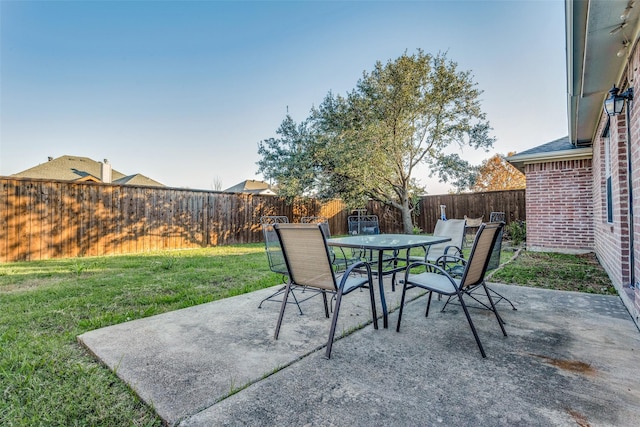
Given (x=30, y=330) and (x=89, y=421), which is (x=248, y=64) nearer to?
(x=30, y=330)

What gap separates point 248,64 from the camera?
8773 millimetres

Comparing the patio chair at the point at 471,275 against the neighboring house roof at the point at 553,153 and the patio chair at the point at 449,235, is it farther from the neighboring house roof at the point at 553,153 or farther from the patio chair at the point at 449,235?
the neighboring house roof at the point at 553,153

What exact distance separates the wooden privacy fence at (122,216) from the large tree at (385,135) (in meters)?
1.71

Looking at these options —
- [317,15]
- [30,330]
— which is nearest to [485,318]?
[30,330]

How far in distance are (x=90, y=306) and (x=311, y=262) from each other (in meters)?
2.64

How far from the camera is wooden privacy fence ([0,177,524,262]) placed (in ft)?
21.9

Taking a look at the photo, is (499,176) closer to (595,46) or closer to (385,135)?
(385,135)

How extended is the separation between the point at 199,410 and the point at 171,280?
11.5ft

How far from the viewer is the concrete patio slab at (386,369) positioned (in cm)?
135

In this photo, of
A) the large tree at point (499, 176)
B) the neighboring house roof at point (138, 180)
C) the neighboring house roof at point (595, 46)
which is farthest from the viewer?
the large tree at point (499, 176)

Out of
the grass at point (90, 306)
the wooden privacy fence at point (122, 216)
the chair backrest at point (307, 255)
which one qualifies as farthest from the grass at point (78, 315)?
the chair backrest at point (307, 255)

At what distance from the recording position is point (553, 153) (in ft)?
21.0

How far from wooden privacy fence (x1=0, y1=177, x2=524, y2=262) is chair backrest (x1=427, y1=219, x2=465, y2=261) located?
7.76 metres

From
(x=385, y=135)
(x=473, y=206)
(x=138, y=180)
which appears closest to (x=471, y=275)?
(x=385, y=135)
